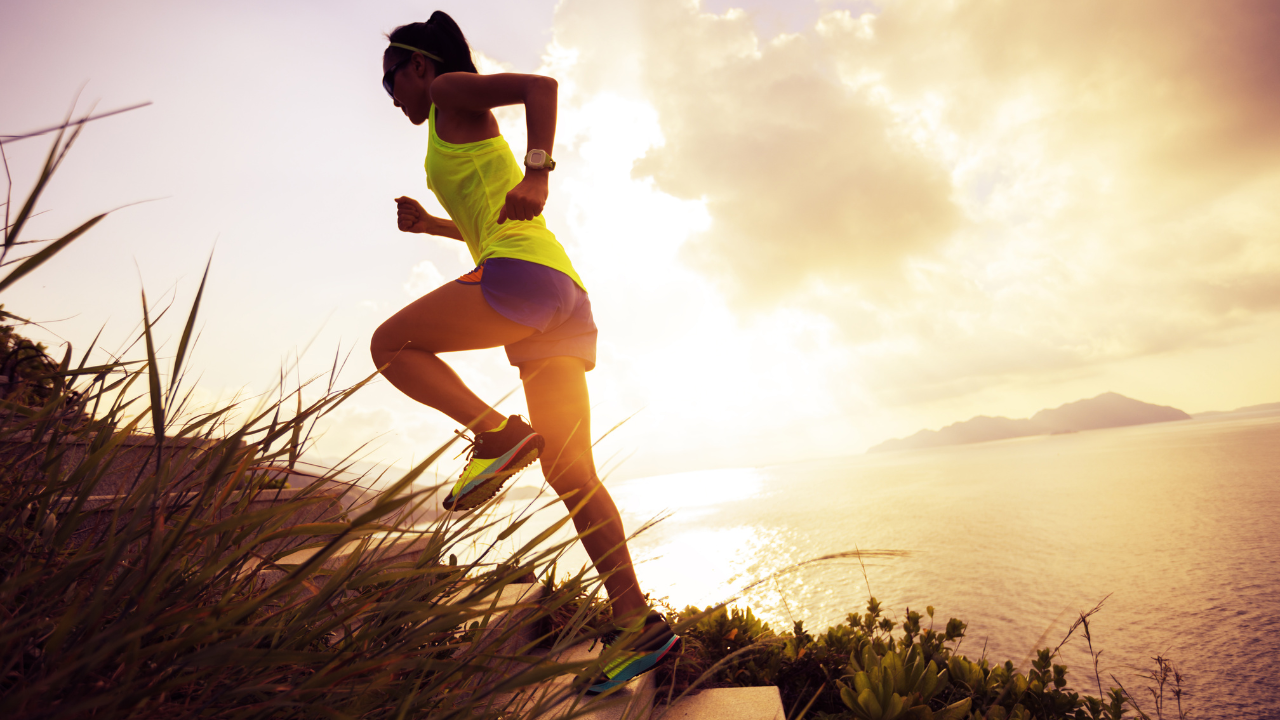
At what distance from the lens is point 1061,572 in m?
3.38

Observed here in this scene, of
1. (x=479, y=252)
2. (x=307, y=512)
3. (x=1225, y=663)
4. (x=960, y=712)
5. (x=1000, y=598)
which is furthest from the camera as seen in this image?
(x=1000, y=598)

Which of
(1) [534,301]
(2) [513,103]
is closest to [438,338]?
(1) [534,301]

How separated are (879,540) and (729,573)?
67.9 inches

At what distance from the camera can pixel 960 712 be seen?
43.6 inches

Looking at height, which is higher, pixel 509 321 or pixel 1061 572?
pixel 509 321

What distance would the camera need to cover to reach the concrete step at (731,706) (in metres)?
1.17

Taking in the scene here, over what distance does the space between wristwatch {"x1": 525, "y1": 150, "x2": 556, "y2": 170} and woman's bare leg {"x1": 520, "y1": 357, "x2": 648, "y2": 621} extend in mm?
491

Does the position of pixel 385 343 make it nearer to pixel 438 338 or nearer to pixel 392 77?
pixel 438 338

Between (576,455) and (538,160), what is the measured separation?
76 centimetres

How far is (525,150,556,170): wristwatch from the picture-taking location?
1.22 meters

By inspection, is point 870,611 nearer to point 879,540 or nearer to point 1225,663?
point 1225,663

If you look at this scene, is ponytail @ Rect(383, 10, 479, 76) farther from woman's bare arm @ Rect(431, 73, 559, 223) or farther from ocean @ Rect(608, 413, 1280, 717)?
ocean @ Rect(608, 413, 1280, 717)

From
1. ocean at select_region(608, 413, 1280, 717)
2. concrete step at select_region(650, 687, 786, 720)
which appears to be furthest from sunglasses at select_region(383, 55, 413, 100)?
concrete step at select_region(650, 687, 786, 720)

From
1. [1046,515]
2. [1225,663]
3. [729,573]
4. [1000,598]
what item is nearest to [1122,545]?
[1046,515]
